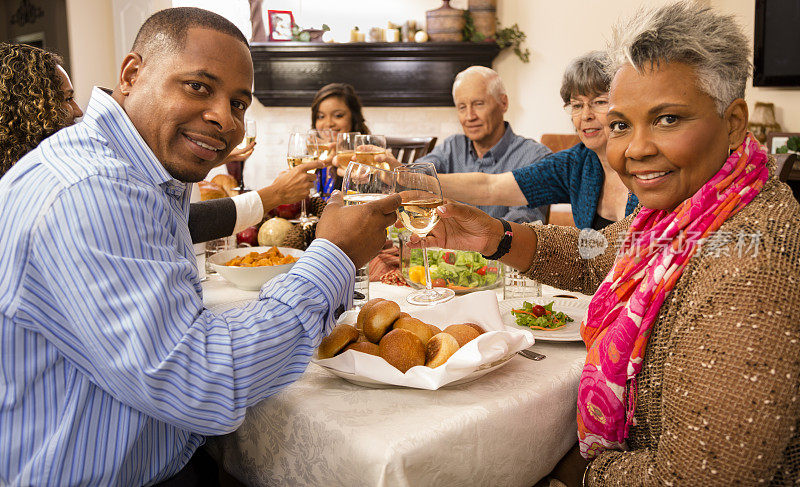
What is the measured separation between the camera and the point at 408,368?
3.50 ft

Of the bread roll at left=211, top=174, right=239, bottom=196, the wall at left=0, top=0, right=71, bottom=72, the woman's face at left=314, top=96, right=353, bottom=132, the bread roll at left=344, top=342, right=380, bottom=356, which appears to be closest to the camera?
the bread roll at left=344, top=342, right=380, bottom=356

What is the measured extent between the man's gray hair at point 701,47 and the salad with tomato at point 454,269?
754 millimetres

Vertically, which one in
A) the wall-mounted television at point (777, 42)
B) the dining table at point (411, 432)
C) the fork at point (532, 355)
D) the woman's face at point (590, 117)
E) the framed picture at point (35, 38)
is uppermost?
the framed picture at point (35, 38)

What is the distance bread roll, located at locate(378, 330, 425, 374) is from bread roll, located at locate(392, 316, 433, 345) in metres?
0.03

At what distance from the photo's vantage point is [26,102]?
156 centimetres

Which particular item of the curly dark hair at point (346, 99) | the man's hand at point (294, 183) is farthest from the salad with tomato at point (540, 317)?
the curly dark hair at point (346, 99)

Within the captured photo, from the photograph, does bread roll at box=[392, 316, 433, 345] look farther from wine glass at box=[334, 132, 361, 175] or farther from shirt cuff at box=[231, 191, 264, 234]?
wine glass at box=[334, 132, 361, 175]

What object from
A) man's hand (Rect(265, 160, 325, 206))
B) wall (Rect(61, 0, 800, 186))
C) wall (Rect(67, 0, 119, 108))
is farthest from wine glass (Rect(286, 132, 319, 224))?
wall (Rect(67, 0, 119, 108))

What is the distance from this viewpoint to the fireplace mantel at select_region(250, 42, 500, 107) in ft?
19.3

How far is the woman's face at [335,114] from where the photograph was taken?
3.82m

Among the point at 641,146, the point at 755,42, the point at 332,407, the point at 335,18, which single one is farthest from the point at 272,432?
the point at 335,18

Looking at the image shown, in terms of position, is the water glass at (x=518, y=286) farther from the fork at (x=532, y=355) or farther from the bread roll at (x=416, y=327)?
the bread roll at (x=416, y=327)

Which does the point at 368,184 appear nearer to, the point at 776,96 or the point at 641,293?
the point at 641,293

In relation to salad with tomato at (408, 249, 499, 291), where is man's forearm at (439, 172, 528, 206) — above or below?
above
